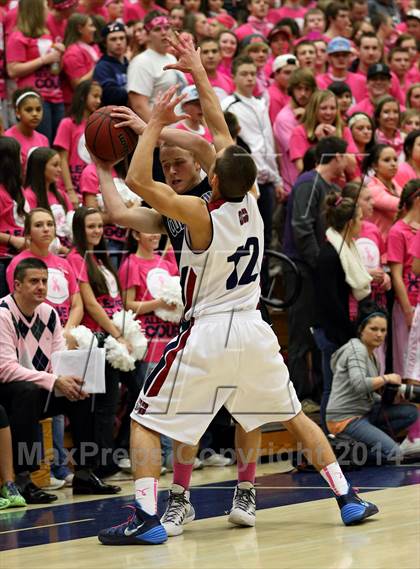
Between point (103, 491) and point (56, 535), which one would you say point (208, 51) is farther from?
point (56, 535)

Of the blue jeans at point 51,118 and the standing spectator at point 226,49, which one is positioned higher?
the standing spectator at point 226,49

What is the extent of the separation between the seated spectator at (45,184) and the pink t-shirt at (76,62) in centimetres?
200

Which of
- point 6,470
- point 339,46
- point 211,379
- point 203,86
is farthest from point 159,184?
point 339,46

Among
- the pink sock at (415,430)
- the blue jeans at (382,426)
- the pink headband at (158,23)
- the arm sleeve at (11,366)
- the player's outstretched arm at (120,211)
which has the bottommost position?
the pink sock at (415,430)

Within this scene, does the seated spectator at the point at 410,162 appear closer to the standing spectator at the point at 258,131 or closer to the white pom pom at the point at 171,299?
the standing spectator at the point at 258,131

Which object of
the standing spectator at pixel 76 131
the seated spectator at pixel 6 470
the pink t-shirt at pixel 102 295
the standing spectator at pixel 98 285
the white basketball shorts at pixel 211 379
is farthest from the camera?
the standing spectator at pixel 76 131

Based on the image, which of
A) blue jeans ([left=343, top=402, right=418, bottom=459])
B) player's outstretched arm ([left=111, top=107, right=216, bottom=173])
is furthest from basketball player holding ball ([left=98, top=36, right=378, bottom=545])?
blue jeans ([left=343, top=402, right=418, bottom=459])

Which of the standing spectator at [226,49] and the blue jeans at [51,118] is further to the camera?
the standing spectator at [226,49]

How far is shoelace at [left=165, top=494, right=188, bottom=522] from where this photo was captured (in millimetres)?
6223

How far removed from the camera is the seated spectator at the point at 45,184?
9156 mm

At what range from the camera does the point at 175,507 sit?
6.29m

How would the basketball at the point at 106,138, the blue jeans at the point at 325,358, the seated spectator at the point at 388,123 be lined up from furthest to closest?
1. the seated spectator at the point at 388,123
2. the blue jeans at the point at 325,358
3. the basketball at the point at 106,138

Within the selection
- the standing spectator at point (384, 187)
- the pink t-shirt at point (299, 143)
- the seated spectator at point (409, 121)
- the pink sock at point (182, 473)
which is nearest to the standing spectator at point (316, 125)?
the pink t-shirt at point (299, 143)

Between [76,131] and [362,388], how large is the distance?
139 inches
